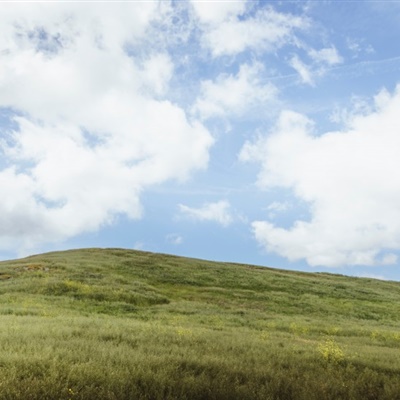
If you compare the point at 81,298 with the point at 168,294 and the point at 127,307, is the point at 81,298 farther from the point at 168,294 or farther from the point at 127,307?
the point at 168,294

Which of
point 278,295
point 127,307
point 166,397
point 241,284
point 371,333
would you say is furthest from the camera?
point 241,284

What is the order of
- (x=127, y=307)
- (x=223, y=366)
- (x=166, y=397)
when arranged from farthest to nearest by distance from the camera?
(x=127, y=307) < (x=223, y=366) < (x=166, y=397)

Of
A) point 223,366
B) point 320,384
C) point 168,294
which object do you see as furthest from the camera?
point 168,294

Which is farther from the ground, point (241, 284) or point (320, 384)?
point (241, 284)

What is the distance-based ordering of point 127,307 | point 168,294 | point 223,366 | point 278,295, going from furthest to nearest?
point 278,295
point 168,294
point 127,307
point 223,366

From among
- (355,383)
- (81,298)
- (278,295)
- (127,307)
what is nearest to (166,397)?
(355,383)

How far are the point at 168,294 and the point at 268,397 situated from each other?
1245 inches

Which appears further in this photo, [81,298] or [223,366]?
[81,298]

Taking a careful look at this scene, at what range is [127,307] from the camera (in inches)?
1108

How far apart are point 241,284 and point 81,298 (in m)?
24.2

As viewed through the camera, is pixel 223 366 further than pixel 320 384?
Yes

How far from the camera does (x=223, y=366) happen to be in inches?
389

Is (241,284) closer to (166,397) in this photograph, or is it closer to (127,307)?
(127,307)

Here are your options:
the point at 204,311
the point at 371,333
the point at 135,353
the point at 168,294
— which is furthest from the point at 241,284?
the point at 135,353
